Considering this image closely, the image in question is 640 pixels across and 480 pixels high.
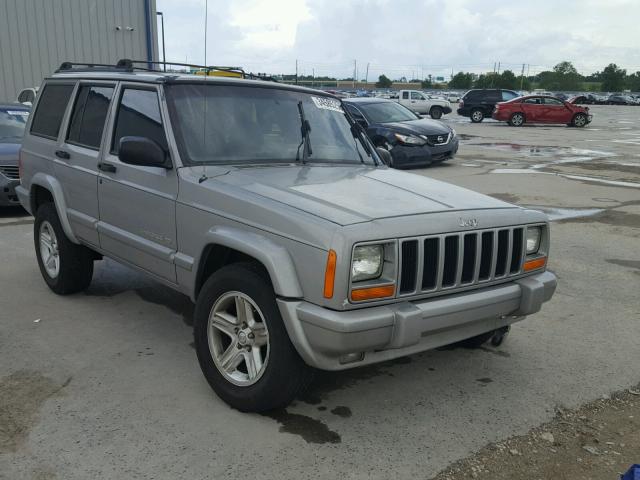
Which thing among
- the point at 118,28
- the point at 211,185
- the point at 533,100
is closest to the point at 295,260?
the point at 211,185

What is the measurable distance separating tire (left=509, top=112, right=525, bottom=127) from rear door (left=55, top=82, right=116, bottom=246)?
2809 cm

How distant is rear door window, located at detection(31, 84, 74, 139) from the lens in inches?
210

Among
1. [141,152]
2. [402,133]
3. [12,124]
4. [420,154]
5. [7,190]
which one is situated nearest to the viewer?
[141,152]

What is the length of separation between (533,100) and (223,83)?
92.7 feet

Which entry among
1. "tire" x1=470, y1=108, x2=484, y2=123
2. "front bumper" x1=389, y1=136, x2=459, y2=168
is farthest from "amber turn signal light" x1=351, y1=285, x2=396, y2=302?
"tire" x1=470, y1=108, x2=484, y2=123

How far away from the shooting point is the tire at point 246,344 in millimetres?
3205

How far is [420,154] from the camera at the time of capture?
46.9 feet

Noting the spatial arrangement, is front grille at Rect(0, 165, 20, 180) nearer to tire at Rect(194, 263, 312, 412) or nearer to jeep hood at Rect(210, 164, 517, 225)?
jeep hood at Rect(210, 164, 517, 225)

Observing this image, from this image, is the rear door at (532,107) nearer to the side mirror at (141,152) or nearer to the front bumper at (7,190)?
the front bumper at (7,190)

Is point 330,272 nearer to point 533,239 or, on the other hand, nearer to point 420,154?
point 533,239

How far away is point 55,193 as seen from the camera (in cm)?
515

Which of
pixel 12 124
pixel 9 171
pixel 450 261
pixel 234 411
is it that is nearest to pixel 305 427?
pixel 234 411

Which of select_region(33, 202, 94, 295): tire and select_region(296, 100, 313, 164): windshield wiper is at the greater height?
select_region(296, 100, 313, 164): windshield wiper

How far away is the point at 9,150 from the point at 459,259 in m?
7.85
